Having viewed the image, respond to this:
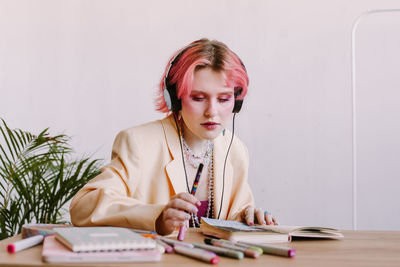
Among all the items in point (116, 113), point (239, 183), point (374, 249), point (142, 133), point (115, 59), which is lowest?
point (374, 249)

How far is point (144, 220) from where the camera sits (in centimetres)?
111

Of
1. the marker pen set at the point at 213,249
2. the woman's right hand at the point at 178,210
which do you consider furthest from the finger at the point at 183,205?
the marker pen set at the point at 213,249

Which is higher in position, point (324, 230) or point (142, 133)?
point (142, 133)

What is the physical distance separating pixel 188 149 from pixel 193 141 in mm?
31

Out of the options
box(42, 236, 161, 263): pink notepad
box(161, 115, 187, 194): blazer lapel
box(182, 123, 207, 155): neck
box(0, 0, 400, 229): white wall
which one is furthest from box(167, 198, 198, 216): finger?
box(0, 0, 400, 229): white wall

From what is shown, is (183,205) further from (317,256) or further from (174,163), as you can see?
(174,163)

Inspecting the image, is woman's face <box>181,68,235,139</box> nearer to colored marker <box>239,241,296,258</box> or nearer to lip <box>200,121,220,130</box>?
lip <box>200,121,220,130</box>

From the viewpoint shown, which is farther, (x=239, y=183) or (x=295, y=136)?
(x=295, y=136)

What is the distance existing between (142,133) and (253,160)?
1.58 metres

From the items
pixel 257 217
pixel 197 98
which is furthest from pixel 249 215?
pixel 197 98

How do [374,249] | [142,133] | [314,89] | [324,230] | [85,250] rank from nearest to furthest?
[85,250]
[374,249]
[324,230]
[142,133]
[314,89]

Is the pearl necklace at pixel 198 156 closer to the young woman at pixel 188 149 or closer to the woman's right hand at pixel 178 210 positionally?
the young woman at pixel 188 149

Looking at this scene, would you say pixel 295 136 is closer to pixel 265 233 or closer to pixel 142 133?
pixel 142 133

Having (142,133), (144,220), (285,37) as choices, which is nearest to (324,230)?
(144,220)
